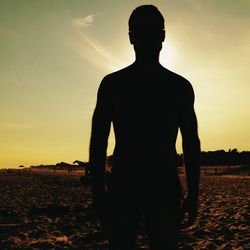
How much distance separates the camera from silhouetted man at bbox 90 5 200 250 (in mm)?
2420

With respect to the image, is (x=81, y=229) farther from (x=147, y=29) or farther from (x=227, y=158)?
(x=227, y=158)

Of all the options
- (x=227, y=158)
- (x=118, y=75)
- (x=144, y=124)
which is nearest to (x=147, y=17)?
(x=118, y=75)

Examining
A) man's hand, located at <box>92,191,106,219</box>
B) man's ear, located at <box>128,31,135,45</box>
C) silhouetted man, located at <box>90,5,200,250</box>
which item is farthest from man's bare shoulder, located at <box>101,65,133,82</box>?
man's hand, located at <box>92,191,106,219</box>

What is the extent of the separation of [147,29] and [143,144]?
0.87 metres

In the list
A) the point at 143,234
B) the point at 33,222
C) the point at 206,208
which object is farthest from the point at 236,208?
the point at 33,222

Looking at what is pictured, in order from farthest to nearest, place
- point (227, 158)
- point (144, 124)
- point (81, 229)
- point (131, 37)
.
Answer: point (227, 158)
point (81, 229)
point (131, 37)
point (144, 124)

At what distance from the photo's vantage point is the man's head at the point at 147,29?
259 cm

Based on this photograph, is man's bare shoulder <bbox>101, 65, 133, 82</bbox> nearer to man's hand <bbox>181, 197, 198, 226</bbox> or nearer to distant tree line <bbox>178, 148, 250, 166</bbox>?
man's hand <bbox>181, 197, 198, 226</bbox>

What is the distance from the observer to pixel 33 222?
1070 centimetres

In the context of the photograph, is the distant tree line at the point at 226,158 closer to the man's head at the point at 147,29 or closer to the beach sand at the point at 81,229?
the beach sand at the point at 81,229

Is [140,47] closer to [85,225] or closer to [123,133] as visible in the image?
[123,133]

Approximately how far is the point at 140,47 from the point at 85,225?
27.8ft

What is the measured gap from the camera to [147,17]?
2584 millimetres

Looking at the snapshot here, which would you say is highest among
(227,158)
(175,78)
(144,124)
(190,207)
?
(227,158)
